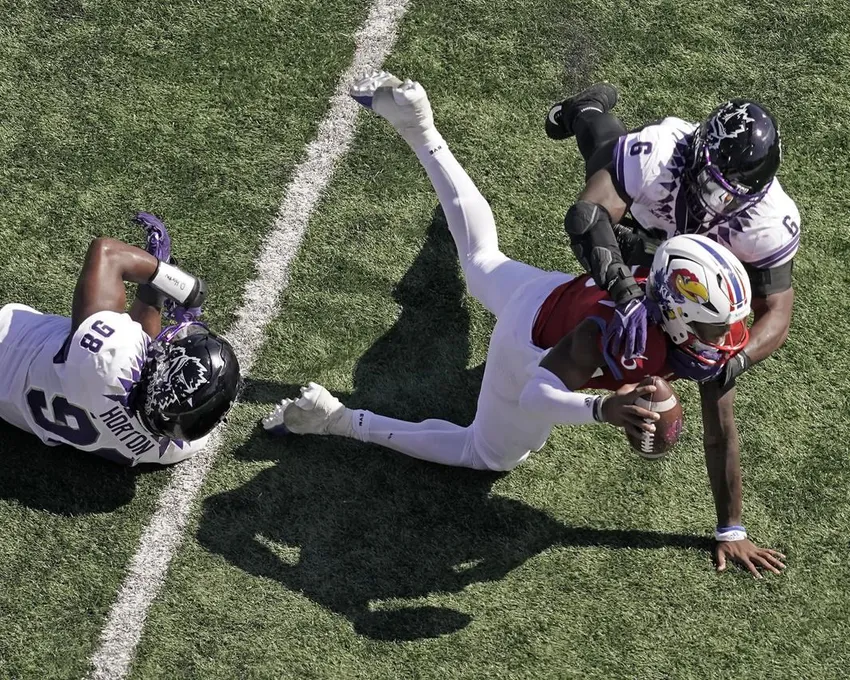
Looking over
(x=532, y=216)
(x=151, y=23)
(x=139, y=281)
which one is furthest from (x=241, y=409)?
(x=151, y=23)

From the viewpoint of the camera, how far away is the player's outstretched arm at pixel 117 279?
433cm

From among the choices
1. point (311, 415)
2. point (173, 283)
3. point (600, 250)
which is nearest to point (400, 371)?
point (311, 415)

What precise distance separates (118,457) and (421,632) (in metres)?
1.59

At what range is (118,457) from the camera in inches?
186

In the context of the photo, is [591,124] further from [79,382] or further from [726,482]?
[79,382]

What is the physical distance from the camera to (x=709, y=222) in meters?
4.32

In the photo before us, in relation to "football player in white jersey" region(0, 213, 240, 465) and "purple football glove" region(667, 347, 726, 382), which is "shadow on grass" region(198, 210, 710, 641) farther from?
"purple football glove" region(667, 347, 726, 382)

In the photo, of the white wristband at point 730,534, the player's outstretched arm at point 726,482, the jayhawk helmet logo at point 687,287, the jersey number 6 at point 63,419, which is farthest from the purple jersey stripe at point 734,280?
the jersey number 6 at point 63,419

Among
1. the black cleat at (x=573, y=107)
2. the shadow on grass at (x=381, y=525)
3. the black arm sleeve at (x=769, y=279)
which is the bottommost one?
the shadow on grass at (x=381, y=525)

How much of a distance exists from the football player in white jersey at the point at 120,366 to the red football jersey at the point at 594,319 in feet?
4.30

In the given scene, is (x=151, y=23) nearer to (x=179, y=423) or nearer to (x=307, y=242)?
(x=307, y=242)

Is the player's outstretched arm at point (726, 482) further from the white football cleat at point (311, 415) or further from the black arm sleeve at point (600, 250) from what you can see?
the white football cleat at point (311, 415)

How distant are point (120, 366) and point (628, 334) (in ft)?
6.58

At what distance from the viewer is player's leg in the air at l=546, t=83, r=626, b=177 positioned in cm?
480
